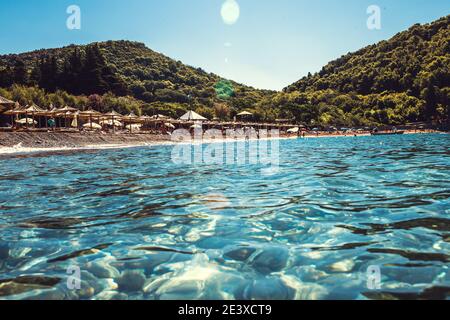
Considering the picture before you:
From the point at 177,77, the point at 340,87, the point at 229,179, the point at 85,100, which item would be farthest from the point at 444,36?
the point at 229,179

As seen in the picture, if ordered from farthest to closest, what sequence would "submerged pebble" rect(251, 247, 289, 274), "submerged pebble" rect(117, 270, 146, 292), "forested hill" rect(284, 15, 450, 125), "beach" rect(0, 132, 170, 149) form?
1. "forested hill" rect(284, 15, 450, 125)
2. "beach" rect(0, 132, 170, 149)
3. "submerged pebble" rect(251, 247, 289, 274)
4. "submerged pebble" rect(117, 270, 146, 292)

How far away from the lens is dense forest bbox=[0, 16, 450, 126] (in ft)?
201

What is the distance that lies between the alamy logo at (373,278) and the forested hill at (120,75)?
2513 inches

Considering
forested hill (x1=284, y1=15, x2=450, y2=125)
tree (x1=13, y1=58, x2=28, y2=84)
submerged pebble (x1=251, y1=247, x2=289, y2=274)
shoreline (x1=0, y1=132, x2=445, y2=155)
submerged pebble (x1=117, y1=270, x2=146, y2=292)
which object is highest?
forested hill (x1=284, y1=15, x2=450, y2=125)

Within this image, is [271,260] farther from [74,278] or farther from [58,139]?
[58,139]

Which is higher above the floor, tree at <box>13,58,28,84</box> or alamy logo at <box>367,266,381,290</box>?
tree at <box>13,58,28,84</box>

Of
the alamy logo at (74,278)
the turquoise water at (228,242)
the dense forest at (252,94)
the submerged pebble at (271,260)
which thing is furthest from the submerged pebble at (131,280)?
the dense forest at (252,94)

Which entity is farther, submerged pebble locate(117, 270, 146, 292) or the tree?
the tree

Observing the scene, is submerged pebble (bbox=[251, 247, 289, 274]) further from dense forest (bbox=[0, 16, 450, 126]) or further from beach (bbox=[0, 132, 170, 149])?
dense forest (bbox=[0, 16, 450, 126])

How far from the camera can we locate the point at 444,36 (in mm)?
106500

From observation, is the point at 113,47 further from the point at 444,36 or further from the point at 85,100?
the point at 444,36

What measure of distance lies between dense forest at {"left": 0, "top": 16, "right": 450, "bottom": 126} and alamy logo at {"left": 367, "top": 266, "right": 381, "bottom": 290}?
49.4m

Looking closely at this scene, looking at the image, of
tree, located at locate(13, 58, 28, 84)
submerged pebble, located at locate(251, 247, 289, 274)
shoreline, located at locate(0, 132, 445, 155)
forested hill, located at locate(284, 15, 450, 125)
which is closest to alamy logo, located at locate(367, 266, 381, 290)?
submerged pebble, located at locate(251, 247, 289, 274)
